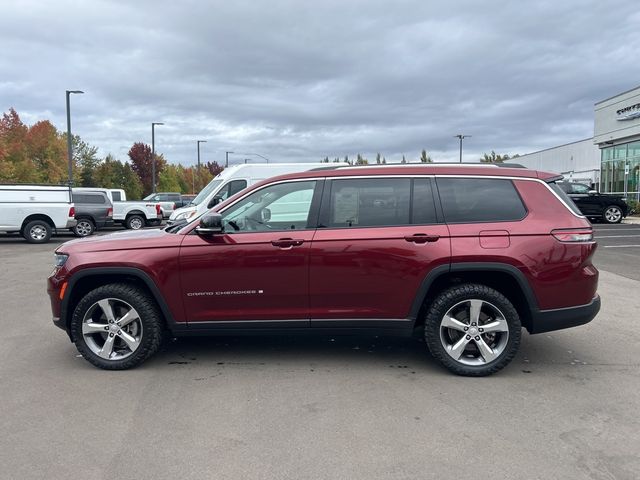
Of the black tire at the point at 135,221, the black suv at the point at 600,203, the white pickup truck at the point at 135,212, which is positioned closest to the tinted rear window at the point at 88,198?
the white pickup truck at the point at 135,212

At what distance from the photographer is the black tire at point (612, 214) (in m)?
22.9

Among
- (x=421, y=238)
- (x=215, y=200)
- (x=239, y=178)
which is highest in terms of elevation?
(x=239, y=178)

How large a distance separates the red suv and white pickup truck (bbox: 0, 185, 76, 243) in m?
13.4

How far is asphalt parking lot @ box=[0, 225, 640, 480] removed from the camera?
3111 millimetres

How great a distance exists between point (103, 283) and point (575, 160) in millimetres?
48490

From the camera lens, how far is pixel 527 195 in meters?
4.62

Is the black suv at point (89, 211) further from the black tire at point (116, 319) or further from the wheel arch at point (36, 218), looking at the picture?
the black tire at point (116, 319)

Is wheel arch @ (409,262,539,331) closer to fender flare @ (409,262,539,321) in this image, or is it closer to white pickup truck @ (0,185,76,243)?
fender flare @ (409,262,539,321)

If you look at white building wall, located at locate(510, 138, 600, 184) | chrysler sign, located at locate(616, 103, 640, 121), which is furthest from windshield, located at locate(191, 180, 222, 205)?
white building wall, located at locate(510, 138, 600, 184)

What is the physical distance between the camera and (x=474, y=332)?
177 inches

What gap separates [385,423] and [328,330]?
1.18m

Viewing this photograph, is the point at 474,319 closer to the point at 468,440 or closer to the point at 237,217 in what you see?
the point at 468,440

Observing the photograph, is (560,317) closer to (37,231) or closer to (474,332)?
(474,332)

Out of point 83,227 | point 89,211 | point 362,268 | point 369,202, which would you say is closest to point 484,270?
point 362,268
